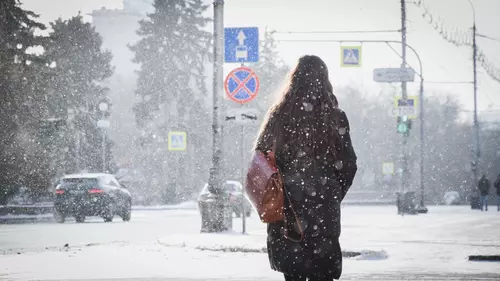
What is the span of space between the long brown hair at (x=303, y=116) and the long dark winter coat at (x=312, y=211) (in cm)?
5

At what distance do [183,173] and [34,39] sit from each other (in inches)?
837

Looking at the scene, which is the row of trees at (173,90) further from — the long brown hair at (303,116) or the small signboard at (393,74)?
the long brown hair at (303,116)

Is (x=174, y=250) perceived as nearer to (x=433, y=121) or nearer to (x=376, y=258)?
(x=376, y=258)

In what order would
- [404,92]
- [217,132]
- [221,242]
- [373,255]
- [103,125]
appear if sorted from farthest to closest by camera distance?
[103,125] → [404,92] → [217,132] → [221,242] → [373,255]

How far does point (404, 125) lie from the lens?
33.3 metres

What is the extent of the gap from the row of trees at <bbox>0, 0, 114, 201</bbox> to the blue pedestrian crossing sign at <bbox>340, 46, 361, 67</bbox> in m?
14.3

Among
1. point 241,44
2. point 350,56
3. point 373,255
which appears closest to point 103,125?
point 350,56

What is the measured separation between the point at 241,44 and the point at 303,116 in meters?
13.2

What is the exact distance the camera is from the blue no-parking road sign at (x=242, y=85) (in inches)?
677

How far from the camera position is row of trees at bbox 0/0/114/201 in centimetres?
3738

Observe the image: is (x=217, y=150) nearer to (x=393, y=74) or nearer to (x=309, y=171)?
(x=309, y=171)

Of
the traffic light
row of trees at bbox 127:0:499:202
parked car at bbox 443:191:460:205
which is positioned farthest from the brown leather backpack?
parked car at bbox 443:191:460:205

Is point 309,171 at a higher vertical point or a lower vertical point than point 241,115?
lower

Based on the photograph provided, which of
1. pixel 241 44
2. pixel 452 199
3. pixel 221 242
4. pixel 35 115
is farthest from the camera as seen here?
pixel 452 199
